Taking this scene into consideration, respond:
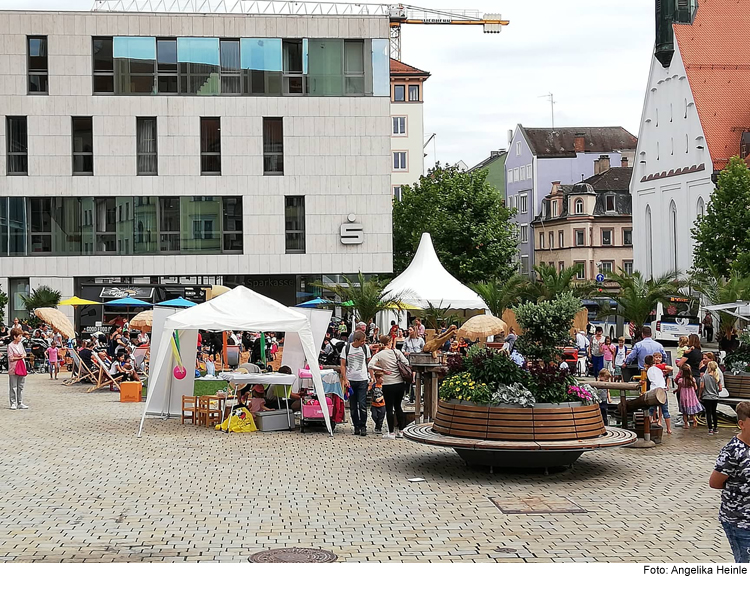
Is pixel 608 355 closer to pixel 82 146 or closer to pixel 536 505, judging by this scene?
pixel 536 505

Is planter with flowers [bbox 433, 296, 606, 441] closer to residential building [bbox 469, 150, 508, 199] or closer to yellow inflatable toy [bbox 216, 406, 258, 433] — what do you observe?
yellow inflatable toy [bbox 216, 406, 258, 433]

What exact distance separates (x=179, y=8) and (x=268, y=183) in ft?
28.3

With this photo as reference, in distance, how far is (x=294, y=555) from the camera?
9.26 m

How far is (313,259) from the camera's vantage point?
4938 cm

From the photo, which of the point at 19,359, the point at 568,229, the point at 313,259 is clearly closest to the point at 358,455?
the point at 19,359

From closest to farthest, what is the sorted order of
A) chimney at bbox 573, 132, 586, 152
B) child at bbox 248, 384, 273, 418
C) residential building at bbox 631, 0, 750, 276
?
1. child at bbox 248, 384, 273, 418
2. residential building at bbox 631, 0, 750, 276
3. chimney at bbox 573, 132, 586, 152

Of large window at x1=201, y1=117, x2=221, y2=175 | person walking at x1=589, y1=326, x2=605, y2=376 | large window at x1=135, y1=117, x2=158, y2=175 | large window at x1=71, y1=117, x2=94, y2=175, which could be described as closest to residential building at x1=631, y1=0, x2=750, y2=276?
large window at x1=201, y1=117, x2=221, y2=175

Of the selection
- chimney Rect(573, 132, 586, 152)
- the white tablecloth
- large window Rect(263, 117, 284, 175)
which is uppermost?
chimney Rect(573, 132, 586, 152)

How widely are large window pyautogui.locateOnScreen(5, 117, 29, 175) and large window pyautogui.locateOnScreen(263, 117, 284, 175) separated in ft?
34.1

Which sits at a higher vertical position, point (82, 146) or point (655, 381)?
point (82, 146)

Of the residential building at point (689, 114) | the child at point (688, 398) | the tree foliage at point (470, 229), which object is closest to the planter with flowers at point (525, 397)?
the child at point (688, 398)

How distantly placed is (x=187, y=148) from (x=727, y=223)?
1142 inches

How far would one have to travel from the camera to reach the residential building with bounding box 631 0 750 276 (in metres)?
71.1

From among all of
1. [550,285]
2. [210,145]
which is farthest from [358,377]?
[210,145]
